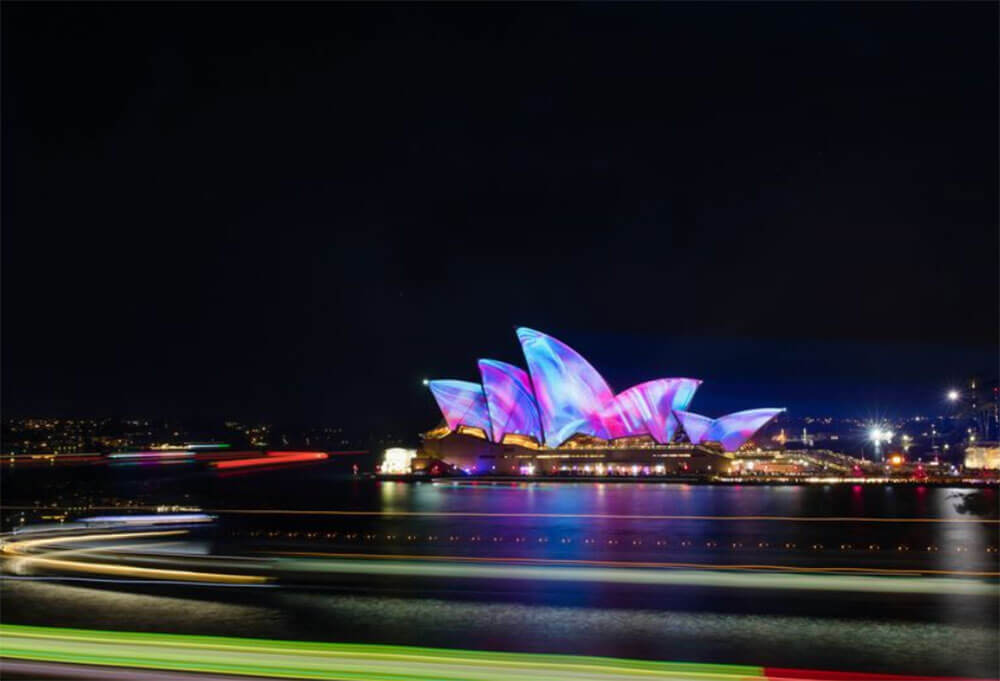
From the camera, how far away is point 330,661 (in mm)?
4547

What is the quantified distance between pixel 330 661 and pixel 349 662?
116 mm

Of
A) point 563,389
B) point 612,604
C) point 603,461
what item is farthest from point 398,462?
point 612,604

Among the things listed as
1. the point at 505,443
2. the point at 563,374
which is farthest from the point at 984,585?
the point at 505,443

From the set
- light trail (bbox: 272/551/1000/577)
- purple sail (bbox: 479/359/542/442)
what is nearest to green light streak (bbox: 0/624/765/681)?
light trail (bbox: 272/551/1000/577)

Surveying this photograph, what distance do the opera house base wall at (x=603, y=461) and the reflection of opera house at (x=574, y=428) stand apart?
0.20 feet

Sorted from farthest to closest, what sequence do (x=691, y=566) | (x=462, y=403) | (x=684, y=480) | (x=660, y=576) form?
(x=462, y=403)
(x=684, y=480)
(x=691, y=566)
(x=660, y=576)

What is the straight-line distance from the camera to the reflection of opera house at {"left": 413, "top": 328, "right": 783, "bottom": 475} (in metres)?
49.4

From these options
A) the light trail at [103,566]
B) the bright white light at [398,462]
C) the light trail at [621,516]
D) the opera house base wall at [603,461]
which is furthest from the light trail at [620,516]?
the bright white light at [398,462]

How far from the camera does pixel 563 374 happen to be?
4806cm

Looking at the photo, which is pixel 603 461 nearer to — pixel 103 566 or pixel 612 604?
pixel 612 604

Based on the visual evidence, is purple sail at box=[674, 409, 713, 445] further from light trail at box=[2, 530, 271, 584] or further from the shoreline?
light trail at box=[2, 530, 271, 584]

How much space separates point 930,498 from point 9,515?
33.5 meters

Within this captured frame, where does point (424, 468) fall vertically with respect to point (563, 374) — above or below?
below

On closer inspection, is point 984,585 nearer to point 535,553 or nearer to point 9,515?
point 535,553
